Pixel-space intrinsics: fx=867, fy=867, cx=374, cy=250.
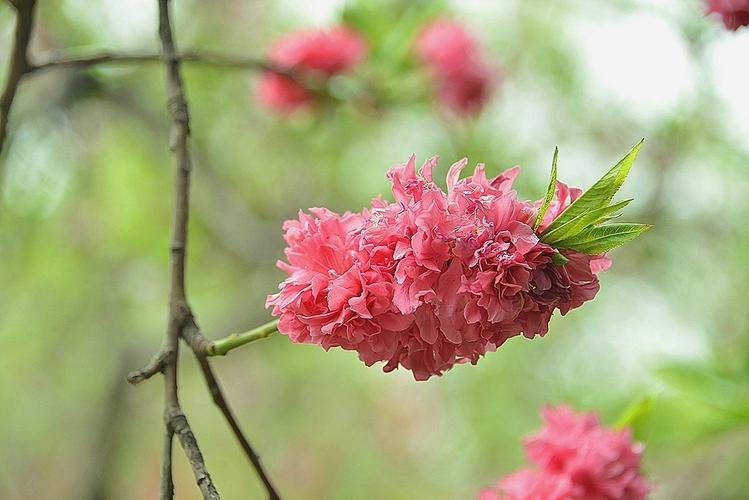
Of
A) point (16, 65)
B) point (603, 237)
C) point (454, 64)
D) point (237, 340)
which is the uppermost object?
point (454, 64)

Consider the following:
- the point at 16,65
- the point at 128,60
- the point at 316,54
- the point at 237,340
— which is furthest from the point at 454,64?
the point at 237,340

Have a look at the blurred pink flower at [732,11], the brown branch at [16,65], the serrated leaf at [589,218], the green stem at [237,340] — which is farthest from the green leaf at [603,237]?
the brown branch at [16,65]

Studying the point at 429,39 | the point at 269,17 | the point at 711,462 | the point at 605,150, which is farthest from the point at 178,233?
the point at 269,17

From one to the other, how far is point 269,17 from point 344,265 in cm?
229

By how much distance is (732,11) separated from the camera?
0.65m

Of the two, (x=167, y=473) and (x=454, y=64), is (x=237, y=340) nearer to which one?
(x=167, y=473)

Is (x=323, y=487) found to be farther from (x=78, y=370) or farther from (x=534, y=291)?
(x=534, y=291)

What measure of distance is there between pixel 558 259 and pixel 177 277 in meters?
0.26

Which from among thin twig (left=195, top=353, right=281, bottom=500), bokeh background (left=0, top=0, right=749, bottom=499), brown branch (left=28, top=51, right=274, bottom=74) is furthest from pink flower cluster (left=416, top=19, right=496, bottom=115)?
thin twig (left=195, top=353, right=281, bottom=500)

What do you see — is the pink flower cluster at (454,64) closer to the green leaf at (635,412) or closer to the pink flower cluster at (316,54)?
the pink flower cluster at (316,54)

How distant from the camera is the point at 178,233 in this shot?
61 centimetres

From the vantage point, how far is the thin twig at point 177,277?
0.45m

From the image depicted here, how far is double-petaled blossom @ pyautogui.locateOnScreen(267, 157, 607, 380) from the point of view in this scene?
1.40 feet

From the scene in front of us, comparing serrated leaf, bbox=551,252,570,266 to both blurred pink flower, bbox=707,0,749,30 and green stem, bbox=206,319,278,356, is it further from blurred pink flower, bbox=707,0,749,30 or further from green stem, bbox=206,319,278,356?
blurred pink flower, bbox=707,0,749,30
